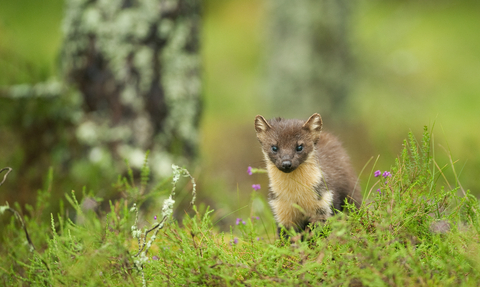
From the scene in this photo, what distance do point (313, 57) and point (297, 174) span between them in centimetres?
755

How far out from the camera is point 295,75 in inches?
433

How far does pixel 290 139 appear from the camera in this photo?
3.58 meters

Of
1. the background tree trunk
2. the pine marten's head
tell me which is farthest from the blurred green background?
the pine marten's head

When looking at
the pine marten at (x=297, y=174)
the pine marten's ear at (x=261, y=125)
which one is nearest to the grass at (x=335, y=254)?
the pine marten at (x=297, y=174)

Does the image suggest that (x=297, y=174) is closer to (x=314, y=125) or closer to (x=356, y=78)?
(x=314, y=125)

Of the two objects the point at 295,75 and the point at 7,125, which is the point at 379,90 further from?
the point at 7,125

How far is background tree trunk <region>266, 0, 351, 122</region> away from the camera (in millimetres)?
10547

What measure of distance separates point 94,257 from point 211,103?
52.3 ft

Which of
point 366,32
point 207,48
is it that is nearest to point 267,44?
point 207,48

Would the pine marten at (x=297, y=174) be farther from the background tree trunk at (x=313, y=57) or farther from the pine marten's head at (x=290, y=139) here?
the background tree trunk at (x=313, y=57)

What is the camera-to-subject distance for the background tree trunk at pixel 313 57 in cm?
1055

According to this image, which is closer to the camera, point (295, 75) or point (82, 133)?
point (82, 133)

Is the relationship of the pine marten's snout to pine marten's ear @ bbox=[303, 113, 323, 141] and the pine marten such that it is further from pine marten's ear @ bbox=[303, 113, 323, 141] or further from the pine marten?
pine marten's ear @ bbox=[303, 113, 323, 141]

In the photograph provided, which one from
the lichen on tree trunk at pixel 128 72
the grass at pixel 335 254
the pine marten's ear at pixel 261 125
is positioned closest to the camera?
the grass at pixel 335 254
